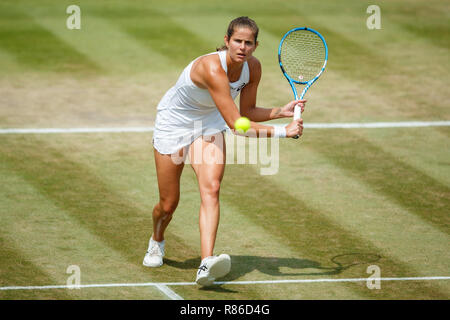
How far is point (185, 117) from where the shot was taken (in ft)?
23.7

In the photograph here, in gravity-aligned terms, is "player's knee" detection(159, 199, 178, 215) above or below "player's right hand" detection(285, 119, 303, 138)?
below

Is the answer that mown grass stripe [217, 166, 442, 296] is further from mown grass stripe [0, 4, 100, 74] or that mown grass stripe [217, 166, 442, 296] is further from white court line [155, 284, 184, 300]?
mown grass stripe [0, 4, 100, 74]

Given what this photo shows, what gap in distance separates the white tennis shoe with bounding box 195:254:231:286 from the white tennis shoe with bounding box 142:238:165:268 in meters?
0.73

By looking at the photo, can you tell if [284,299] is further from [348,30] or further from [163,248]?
[348,30]

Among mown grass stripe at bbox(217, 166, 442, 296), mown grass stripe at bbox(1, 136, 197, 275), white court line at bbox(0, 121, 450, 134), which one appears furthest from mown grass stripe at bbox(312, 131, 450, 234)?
mown grass stripe at bbox(1, 136, 197, 275)

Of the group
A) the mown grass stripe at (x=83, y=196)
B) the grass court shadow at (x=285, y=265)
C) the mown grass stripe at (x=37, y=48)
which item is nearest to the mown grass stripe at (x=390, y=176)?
the grass court shadow at (x=285, y=265)

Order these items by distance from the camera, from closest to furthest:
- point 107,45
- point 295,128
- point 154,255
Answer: point 295,128 → point 154,255 → point 107,45

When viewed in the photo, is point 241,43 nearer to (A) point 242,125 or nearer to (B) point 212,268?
(A) point 242,125

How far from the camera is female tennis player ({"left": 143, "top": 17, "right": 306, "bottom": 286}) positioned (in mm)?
6730

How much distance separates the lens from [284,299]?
6.77 meters

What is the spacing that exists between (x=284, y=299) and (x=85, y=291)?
168 cm

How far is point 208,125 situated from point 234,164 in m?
3.11

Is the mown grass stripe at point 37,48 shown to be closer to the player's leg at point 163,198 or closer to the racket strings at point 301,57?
the racket strings at point 301,57

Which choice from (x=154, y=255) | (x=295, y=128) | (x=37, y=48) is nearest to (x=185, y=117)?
(x=295, y=128)
